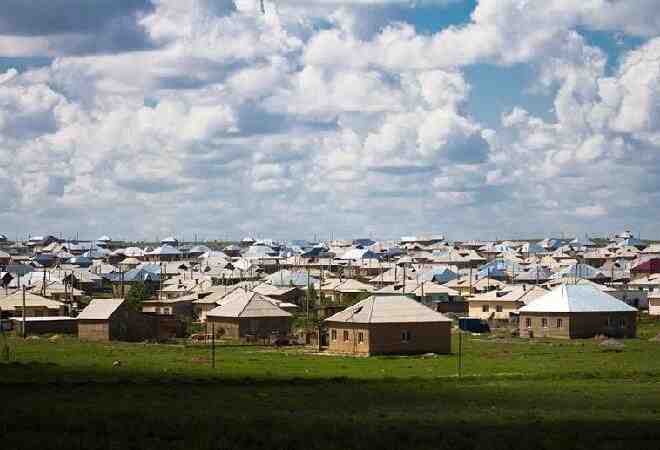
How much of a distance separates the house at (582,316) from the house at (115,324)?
2562cm

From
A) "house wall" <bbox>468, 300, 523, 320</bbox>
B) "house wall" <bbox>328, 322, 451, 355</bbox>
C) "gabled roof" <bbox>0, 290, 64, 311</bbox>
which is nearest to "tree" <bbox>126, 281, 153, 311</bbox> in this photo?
"gabled roof" <bbox>0, 290, 64, 311</bbox>

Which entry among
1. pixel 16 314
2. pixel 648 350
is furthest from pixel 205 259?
pixel 648 350

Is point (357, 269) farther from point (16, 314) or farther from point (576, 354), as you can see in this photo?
point (576, 354)

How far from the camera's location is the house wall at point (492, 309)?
101m

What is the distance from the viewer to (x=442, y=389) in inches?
1759

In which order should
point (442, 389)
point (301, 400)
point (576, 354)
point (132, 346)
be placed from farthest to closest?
1. point (132, 346)
2. point (576, 354)
3. point (442, 389)
4. point (301, 400)

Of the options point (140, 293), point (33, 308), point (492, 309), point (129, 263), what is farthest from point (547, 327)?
point (129, 263)

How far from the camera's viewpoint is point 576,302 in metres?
81.5

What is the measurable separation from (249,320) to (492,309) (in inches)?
1058

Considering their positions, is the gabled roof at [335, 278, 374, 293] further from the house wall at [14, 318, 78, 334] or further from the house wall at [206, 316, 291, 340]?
the house wall at [14, 318, 78, 334]

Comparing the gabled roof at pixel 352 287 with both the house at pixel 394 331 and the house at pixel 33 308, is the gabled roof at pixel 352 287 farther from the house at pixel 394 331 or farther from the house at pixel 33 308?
the house at pixel 394 331

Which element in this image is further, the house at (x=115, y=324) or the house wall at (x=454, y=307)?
the house wall at (x=454, y=307)

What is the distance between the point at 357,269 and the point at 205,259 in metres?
30.6

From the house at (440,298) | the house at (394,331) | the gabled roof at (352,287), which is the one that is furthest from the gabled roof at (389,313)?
the gabled roof at (352,287)
